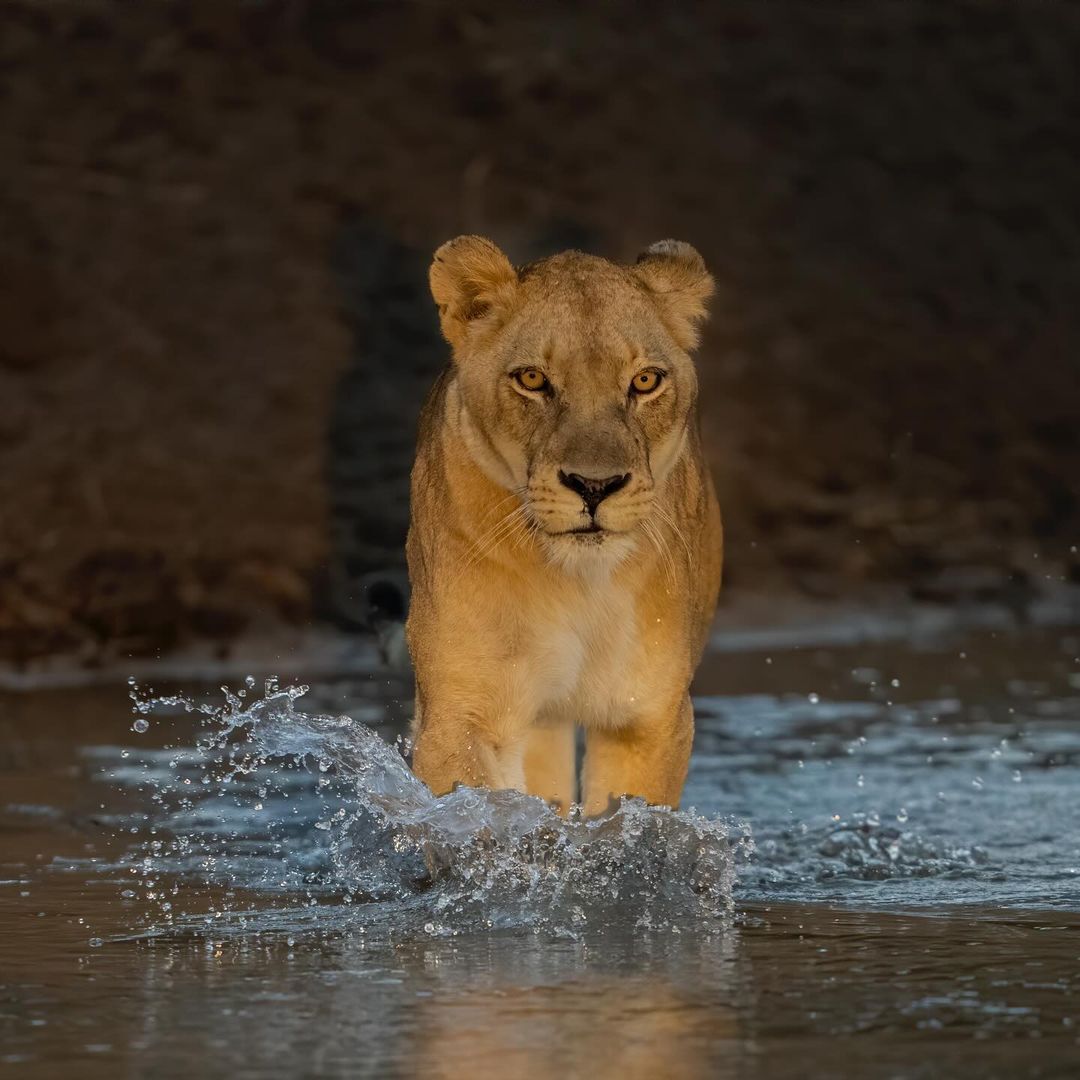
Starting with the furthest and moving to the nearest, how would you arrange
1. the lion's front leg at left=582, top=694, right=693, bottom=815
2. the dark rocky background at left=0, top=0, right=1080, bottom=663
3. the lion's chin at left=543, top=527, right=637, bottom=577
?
the dark rocky background at left=0, top=0, right=1080, bottom=663, the lion's front leg at left=582, top=694, right=693, bottom=815, the lion's chin at left=543, top=527, right=637, bottom=577

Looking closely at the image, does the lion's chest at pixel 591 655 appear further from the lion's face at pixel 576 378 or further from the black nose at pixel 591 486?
the black nose at pixel 591 486

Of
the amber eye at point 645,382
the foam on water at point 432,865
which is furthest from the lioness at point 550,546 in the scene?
the foam on water at point 432,865

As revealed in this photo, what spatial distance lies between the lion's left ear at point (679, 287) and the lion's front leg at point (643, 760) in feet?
2.37

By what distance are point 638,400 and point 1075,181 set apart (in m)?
8.10

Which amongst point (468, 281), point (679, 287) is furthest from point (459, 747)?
point (679, 287)

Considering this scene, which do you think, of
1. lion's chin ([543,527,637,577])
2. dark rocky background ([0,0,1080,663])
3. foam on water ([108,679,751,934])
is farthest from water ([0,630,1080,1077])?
dark rocky background ([0,0,1080,663])

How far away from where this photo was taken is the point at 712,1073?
107 inches

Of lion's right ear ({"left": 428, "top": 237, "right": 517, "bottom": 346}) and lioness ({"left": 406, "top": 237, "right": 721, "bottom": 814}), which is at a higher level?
lion's right ear ({"left": 428, "top": 237, "right": 517, "bottom": 346})

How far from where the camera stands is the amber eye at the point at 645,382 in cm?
416

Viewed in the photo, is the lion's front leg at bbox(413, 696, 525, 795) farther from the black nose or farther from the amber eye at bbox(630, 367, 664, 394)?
the amber eye at bbox(630, 367, 664, 394)

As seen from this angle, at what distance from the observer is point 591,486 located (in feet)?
12.9

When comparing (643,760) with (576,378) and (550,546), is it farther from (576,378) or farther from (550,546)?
(576,378)

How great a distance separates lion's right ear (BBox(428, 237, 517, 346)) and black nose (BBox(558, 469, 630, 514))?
0.56 m

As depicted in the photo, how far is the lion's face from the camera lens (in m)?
3.96
